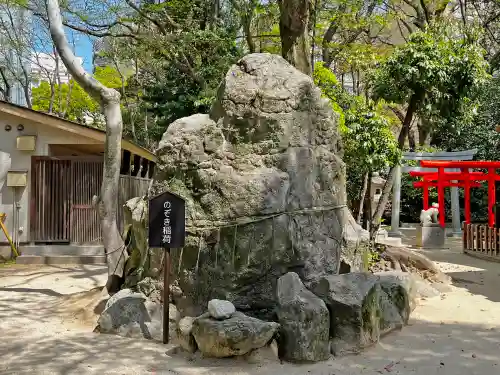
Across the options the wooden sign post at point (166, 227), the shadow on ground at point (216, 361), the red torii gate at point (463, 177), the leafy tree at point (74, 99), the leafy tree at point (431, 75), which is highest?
the leafy tree at point (74, 99)

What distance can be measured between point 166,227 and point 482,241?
12.4 m

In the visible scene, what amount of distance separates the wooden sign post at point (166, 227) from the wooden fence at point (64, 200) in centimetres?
778

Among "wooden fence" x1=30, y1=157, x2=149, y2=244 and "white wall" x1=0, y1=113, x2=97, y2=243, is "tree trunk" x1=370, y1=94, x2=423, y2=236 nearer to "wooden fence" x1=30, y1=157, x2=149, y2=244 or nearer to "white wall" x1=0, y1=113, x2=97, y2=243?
"wooden fence" x1=30, y1=157, x2=149, y2=244

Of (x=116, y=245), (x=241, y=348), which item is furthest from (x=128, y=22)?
(x=241, y=348)

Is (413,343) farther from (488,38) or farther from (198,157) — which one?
(488,38)

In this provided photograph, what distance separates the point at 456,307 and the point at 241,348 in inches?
184

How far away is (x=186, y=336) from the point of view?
19.1ft

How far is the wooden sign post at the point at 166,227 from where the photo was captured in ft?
20.2

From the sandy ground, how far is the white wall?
500cm

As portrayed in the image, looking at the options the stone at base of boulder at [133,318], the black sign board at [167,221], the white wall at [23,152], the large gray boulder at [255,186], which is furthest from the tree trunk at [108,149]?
the white wall at [23,152]

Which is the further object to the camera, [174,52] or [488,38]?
[488,38]

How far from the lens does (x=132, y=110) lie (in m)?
26.4

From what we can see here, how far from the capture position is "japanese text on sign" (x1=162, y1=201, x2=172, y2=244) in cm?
618

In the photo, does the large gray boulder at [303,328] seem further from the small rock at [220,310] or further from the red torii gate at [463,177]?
the red torii gate at [463,177]
